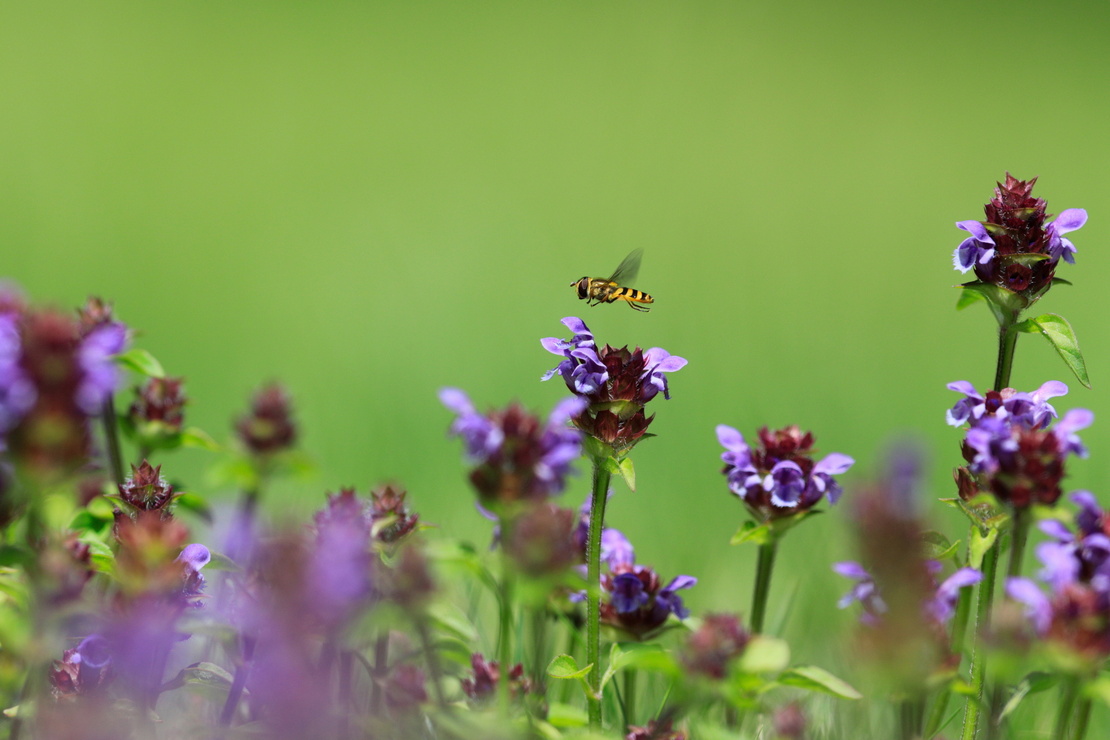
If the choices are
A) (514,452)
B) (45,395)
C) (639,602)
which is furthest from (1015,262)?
(45,395)

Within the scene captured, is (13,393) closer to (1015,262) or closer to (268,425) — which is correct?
(268,425)

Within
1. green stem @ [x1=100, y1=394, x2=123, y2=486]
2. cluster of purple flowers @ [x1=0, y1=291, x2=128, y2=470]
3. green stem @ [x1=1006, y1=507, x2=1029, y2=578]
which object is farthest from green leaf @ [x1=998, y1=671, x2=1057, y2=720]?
green stem @ [x1=100, y1=394, x2=123, y2=486]

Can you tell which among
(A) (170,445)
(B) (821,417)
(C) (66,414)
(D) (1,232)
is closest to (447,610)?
(A) (170,445)

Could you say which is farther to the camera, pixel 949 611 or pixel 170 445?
pixel 170 445

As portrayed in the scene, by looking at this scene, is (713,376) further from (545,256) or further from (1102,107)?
(1102,107)

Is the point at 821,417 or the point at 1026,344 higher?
the point at 1026,344

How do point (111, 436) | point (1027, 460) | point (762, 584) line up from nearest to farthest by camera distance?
point (1027, 460)
point (762, 584)
point (111, 436)

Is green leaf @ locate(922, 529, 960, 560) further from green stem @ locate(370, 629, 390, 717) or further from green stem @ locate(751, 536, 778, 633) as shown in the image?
green stem @ locate(370, 629, 390, 717)
